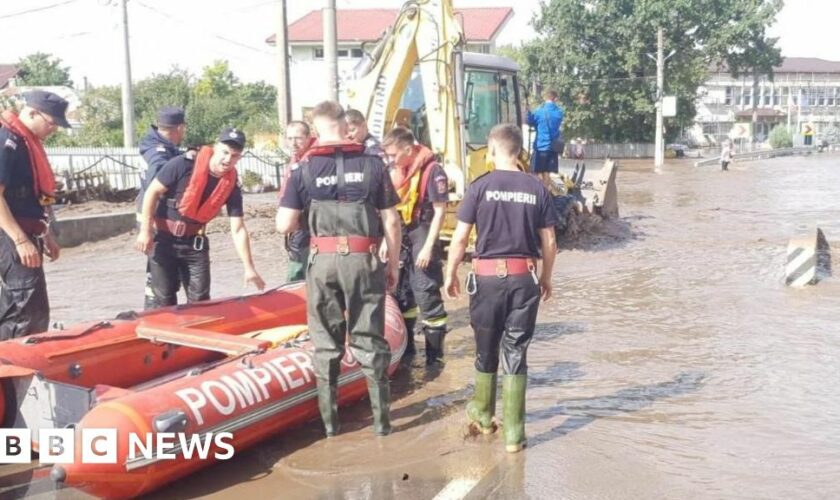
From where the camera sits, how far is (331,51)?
14914mm

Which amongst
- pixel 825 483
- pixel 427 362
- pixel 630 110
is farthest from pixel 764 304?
pixel 630 110

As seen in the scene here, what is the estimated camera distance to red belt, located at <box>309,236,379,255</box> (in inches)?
197

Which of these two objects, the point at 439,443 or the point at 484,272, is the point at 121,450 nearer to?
the point at 439,443

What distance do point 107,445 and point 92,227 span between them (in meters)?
12.5

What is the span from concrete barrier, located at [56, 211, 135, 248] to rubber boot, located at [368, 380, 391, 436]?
1143cm

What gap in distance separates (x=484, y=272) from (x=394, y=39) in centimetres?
685

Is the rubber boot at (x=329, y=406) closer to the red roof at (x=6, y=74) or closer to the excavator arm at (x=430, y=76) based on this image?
the excavator arm at (x=430, y=76)

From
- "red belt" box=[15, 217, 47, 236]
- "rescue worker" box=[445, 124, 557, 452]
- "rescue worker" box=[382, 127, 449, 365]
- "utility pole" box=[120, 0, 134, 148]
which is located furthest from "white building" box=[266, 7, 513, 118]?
"rescue worker" box=[445, 124, 557, 452]

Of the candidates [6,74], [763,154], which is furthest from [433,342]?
[6,74]

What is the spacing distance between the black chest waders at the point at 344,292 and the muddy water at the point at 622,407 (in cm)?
34

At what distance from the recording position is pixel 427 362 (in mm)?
6926

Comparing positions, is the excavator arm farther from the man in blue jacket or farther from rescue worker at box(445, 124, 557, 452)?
rescue worker at box(445, 124, 557, 452)

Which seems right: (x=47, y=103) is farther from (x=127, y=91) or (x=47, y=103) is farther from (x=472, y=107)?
(x=127, y=91)

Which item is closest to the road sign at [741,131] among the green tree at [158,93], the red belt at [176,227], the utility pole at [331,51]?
the green tree at [158,93]
